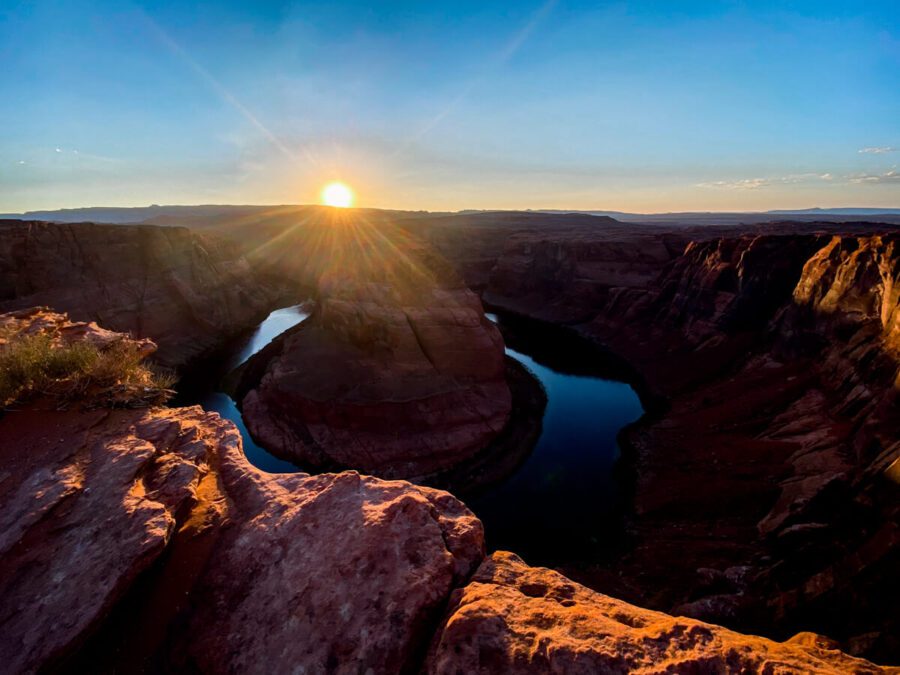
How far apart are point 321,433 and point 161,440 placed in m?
21.7

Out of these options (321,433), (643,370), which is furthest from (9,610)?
(643,370)

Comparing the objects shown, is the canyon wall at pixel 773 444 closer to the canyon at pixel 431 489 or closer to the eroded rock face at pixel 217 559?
the canyon at pixel 431 489

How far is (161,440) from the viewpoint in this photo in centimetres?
782

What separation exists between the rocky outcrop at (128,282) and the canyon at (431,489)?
1.04ft

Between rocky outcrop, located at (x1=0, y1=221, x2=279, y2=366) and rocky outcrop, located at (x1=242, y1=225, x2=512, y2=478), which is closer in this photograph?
rocky outcrop, located at (x1=242, y1=225, x2=512, y2=478)

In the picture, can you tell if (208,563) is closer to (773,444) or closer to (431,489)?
(431,489)

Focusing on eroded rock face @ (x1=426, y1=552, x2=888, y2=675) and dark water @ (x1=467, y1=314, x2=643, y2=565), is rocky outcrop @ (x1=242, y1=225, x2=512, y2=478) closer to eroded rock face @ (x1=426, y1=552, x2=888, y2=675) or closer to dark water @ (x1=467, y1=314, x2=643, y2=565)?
dark water @ (x1=467, y1=314, x2=643, y2=565)

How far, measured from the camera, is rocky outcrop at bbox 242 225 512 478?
28.2 metres

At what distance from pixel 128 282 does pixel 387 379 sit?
41603 millimetres

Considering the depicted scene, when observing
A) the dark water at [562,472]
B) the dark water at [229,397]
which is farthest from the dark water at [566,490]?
the dark water at [229,397]

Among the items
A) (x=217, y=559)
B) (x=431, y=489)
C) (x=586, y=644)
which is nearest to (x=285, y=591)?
(x=217, y=559)

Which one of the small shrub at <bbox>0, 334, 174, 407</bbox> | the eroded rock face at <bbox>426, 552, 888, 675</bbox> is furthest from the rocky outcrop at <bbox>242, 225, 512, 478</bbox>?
the eroded rock face at <bbox>426, 552, 888, 675</bbox>

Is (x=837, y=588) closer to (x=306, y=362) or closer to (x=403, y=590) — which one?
(x=403, y=590)

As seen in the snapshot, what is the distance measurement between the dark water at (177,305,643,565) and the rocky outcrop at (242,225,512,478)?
2.98 meters
